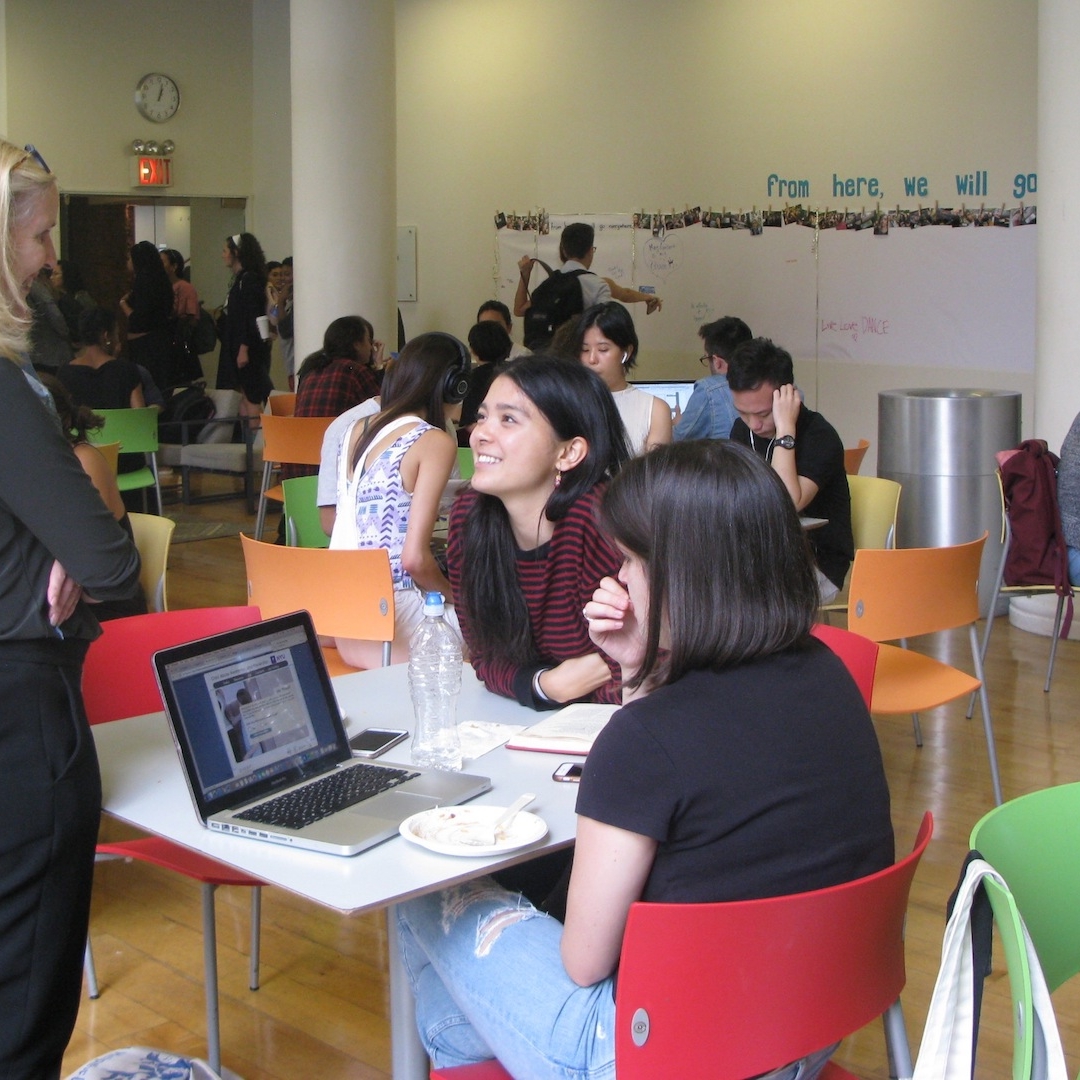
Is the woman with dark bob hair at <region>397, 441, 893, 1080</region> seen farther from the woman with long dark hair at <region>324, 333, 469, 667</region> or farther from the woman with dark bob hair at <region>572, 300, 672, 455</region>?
the woman with dark bob hair at <region>572, 300, 672, 455</region>

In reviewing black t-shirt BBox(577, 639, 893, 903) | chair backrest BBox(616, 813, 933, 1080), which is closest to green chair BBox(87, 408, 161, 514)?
black t-shirt BBox(577, 639, 893, 903)

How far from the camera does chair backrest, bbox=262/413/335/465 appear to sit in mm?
6348

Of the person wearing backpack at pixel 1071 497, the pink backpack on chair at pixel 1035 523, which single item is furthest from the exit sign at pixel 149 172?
the person wearing backpack at pixel 1071 497

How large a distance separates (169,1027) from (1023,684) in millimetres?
3506

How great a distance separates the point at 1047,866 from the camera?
5.14ft

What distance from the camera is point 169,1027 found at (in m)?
2.69

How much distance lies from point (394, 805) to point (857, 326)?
258 inches

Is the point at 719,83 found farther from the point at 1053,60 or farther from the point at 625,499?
the point at 625,499

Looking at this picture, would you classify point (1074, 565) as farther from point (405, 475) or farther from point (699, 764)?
point (699, 764)

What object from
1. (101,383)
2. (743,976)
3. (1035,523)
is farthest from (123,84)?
(743,976)

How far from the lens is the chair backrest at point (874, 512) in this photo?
4.50 meters

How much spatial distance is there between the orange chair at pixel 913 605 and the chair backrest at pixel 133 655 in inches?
62.8

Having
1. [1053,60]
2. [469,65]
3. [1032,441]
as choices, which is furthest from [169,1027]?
[469,65]

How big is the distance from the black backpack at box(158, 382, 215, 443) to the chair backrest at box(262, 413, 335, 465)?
2918mm
